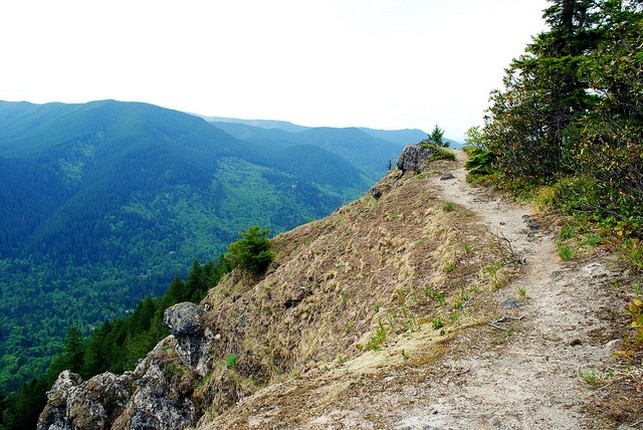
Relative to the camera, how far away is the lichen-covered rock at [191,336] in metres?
26.1

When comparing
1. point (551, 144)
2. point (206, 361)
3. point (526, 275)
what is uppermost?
point (551, 144)

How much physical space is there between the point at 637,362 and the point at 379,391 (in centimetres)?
490

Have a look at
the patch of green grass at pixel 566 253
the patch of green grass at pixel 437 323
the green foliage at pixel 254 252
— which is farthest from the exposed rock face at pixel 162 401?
the patch of green grass at pixel 566 253

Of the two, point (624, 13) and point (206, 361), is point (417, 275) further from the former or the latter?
point (206, 361)

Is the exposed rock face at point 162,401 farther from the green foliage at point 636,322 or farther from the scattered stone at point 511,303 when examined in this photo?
the green foliage at point 636,322

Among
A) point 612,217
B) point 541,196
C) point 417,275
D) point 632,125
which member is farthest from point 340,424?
point 541,196

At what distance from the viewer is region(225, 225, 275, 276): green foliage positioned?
27.7 meters

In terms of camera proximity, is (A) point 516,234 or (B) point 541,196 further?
(B) point 541,196

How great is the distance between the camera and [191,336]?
26.9 meters

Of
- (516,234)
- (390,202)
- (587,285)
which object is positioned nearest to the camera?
(587,285)

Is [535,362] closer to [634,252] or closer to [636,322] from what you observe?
[636,322]

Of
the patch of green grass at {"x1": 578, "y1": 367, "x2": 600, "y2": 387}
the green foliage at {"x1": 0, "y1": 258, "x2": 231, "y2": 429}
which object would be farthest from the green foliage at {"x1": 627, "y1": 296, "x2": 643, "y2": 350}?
the green foliage at {"x1": 0, "y1": 258, "x2": 231, "y2": 429}

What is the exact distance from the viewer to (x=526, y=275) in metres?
11.5

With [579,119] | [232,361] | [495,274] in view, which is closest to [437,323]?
[495,274]
